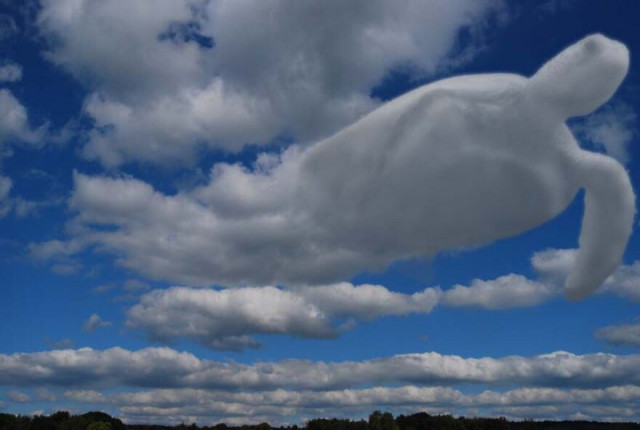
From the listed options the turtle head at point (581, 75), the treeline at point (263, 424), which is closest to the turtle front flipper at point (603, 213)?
the turtle head at point (581, 75)

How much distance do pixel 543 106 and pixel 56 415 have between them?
91.3m

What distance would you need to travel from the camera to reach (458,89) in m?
21.9

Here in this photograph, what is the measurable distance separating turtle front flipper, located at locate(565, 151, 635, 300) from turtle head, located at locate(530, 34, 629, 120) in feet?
5.79

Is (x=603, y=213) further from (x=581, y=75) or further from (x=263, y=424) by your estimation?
(x=263, y=424)

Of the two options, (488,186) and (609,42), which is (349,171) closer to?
(488,186)

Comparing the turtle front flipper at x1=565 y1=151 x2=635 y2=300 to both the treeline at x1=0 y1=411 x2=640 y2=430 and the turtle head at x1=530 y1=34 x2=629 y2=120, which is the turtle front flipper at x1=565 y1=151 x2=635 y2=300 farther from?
the treeline at x1=0 y1=411 x2=640 y2=430

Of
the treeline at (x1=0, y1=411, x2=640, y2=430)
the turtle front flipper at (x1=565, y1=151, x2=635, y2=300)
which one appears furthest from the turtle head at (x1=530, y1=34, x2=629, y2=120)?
the treeline at (x1=0, y1=411, x2=640, y2=430)

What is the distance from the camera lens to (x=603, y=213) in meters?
21.6

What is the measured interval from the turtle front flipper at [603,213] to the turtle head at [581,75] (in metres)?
1.77

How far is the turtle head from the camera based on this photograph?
20.6 m

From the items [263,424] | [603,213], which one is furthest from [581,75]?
[263,424]

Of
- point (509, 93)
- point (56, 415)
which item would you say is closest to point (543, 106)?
point (509, 93)

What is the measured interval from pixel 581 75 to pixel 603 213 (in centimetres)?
412

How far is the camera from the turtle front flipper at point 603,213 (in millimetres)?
21484
